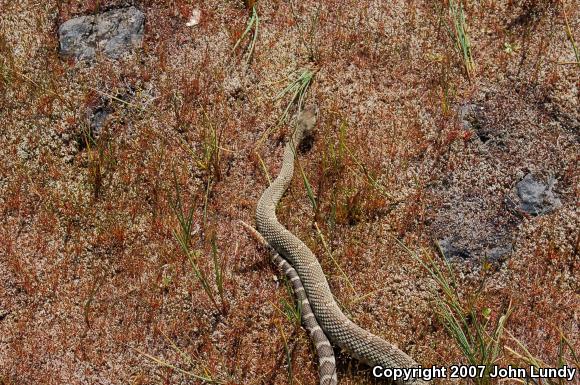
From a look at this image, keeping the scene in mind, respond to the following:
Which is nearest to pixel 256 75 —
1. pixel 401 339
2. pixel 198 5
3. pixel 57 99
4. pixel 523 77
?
pixel 198 5

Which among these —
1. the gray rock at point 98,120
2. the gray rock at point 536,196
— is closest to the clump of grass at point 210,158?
the gray rock at point 98,120

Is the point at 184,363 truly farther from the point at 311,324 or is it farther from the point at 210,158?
the point at 210,158

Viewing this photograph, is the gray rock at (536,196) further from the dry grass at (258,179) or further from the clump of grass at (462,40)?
the clump of grass at (462,40)

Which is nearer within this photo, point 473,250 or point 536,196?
point 473,250

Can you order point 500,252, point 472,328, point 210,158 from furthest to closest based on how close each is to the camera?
1. point 210,158
2. point 500,252
3. point 472,328

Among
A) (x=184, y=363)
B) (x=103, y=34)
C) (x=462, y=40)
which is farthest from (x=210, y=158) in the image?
(x=462, y=40)

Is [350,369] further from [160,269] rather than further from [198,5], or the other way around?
[198,5]
